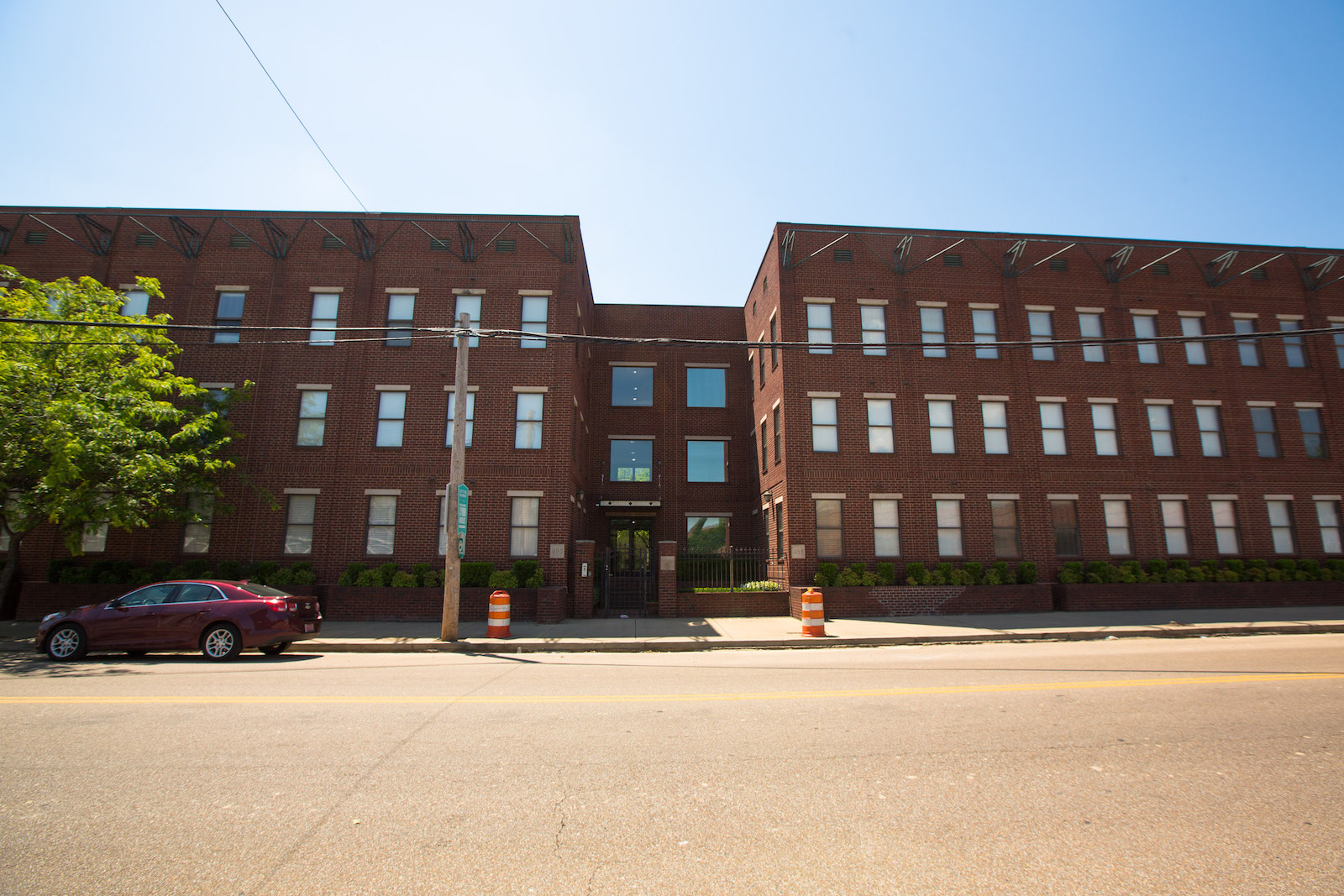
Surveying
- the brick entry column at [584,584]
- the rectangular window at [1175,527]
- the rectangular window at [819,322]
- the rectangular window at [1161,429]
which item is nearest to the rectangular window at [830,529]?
the rectangular window at [819,322]

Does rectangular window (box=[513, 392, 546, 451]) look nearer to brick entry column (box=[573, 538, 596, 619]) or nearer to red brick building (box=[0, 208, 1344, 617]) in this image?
red brick building (box=[0, 208, 1344, 617])

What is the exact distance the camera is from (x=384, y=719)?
6141mm

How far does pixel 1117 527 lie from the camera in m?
20.7

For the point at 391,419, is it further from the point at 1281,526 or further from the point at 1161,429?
the point at 1281,526

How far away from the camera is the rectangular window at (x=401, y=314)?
20156 mm

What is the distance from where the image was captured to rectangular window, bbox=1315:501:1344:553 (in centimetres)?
2111

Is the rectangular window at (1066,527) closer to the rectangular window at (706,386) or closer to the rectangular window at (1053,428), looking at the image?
the rectangular window at (1053,428)

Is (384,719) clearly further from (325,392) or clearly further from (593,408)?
(593,408)

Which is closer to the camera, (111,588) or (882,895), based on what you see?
(882,895)

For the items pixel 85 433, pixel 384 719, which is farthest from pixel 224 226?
pixel 384 719

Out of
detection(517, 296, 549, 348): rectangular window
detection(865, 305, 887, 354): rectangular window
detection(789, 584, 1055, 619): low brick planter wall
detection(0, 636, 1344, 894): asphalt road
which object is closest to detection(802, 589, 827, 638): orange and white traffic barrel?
detection(789, 584, 1055, 619): low brick planter wall

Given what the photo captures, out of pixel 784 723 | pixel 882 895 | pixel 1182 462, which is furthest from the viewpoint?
pixel 1182 462

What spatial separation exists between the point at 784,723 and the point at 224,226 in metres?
23.7

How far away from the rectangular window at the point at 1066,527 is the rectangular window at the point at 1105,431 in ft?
7.06
